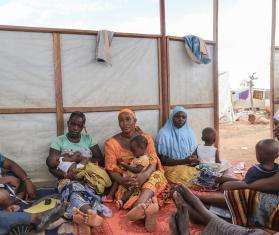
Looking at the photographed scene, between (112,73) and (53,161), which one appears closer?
(53,161)

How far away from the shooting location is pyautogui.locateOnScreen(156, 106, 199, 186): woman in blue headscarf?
5125 millimetres

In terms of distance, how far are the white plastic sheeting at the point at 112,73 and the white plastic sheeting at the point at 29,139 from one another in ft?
1.57

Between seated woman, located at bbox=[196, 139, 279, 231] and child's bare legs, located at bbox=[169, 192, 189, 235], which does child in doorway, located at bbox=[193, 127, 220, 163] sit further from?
child's bare legs, located at bbox=[169, 192, 189, 235]

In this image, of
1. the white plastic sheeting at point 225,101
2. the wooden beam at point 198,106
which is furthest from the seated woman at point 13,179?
the white plastic sheeting at point 225,101

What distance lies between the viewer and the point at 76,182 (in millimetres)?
4250

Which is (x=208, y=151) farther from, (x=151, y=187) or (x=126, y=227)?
(x=126, y=227)

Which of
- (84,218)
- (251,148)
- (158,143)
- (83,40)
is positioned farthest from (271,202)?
(251,148)

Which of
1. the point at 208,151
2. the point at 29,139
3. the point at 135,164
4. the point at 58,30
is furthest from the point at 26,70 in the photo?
the point at 208,151

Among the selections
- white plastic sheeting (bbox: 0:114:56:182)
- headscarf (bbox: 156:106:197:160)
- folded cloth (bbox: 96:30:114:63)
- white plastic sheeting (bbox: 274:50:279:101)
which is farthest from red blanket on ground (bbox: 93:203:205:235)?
white plastic sheeting (bbox: 274:50:279:101)

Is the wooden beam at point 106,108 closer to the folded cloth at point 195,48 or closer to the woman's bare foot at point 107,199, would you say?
the folded cloth at point 195,48

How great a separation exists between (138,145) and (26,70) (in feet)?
6.32

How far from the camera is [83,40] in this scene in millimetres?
5215

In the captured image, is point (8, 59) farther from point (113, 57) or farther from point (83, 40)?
point (113, 57)

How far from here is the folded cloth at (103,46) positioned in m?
5.15
